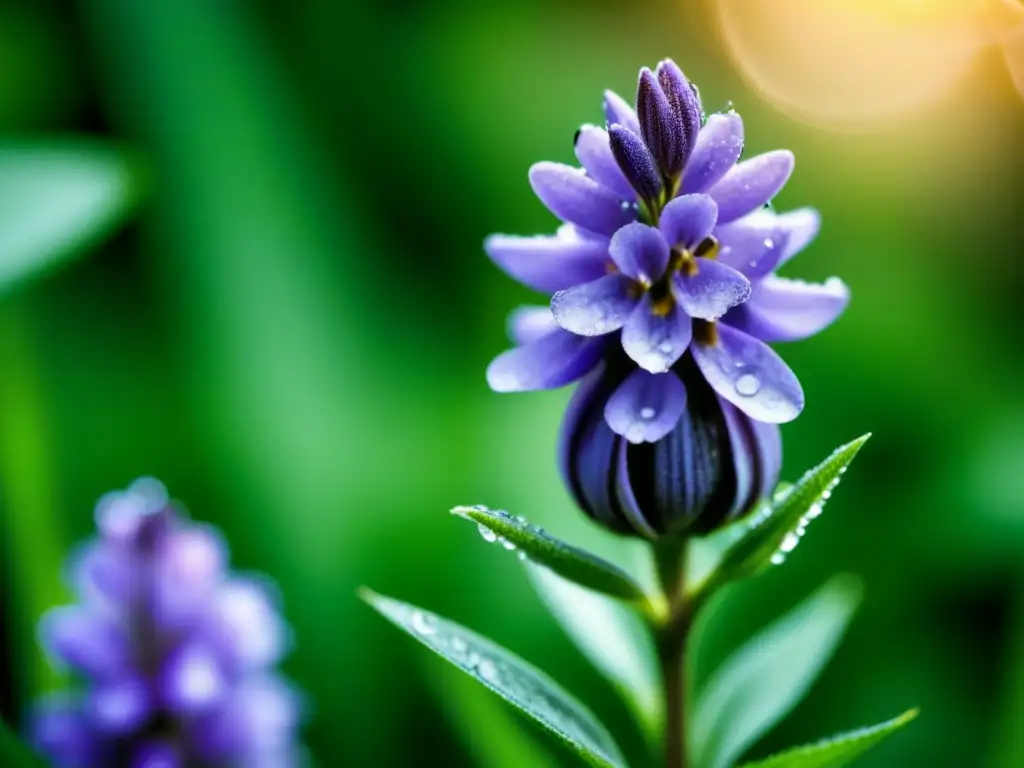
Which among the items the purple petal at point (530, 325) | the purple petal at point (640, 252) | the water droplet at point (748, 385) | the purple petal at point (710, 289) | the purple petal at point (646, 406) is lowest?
the purple petal at point (646, 406)

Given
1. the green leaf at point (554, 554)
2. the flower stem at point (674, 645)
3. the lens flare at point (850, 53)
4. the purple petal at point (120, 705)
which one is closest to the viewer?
the green leaf at point (554, 554)

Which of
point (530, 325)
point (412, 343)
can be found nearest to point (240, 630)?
point (530, 325)

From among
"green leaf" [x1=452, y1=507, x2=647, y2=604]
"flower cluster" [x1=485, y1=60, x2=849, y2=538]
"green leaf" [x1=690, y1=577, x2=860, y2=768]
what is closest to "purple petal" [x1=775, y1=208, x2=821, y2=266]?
"flower cluster" [x1=485, y1=60, x2=849, y2=538]

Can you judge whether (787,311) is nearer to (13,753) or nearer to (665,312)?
(665,312)

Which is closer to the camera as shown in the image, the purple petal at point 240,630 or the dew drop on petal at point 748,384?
the dew drop on petal at point 748,384

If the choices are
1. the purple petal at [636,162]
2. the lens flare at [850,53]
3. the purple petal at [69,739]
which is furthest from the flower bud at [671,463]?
the lens flare at [850,53]

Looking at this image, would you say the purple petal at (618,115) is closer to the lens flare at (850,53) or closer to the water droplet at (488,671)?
the water droplet at (488,671)

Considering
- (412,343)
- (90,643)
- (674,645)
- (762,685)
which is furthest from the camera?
(412,343)
